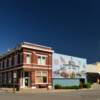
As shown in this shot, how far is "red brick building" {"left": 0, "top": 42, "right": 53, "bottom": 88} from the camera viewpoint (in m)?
51.0

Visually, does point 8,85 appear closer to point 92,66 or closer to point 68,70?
point 68,70

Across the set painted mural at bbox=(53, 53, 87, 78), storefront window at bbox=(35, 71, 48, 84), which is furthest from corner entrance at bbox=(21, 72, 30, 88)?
painted mural at bbox=(53, 53, 87, 78)

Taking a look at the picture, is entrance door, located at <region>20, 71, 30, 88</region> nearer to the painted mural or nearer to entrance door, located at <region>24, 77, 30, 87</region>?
entrance door, located at <region>24, 77, 30, 87</region>

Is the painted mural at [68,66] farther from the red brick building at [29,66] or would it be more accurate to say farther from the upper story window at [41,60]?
the upper story window at [41,60]

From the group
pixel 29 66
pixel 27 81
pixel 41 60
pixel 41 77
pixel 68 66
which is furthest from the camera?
pixel 68 66

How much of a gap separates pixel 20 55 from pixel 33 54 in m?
2.72

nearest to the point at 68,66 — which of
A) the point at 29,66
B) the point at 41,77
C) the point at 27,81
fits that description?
the point at 41,77

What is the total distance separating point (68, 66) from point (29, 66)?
13.0 metres

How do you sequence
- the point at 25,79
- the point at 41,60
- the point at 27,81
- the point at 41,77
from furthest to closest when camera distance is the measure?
the point at 41,60, the point at 41,77, the point at 27,81, the point at 25,79

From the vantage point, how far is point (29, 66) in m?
51.2

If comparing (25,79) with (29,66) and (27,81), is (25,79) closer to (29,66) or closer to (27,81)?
(27,81)

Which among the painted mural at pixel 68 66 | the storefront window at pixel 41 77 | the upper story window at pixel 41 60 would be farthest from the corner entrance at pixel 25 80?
the painted mural at pixel 68 66

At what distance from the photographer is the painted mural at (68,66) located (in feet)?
188

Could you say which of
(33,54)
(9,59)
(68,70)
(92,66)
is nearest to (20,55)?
(33,54)
